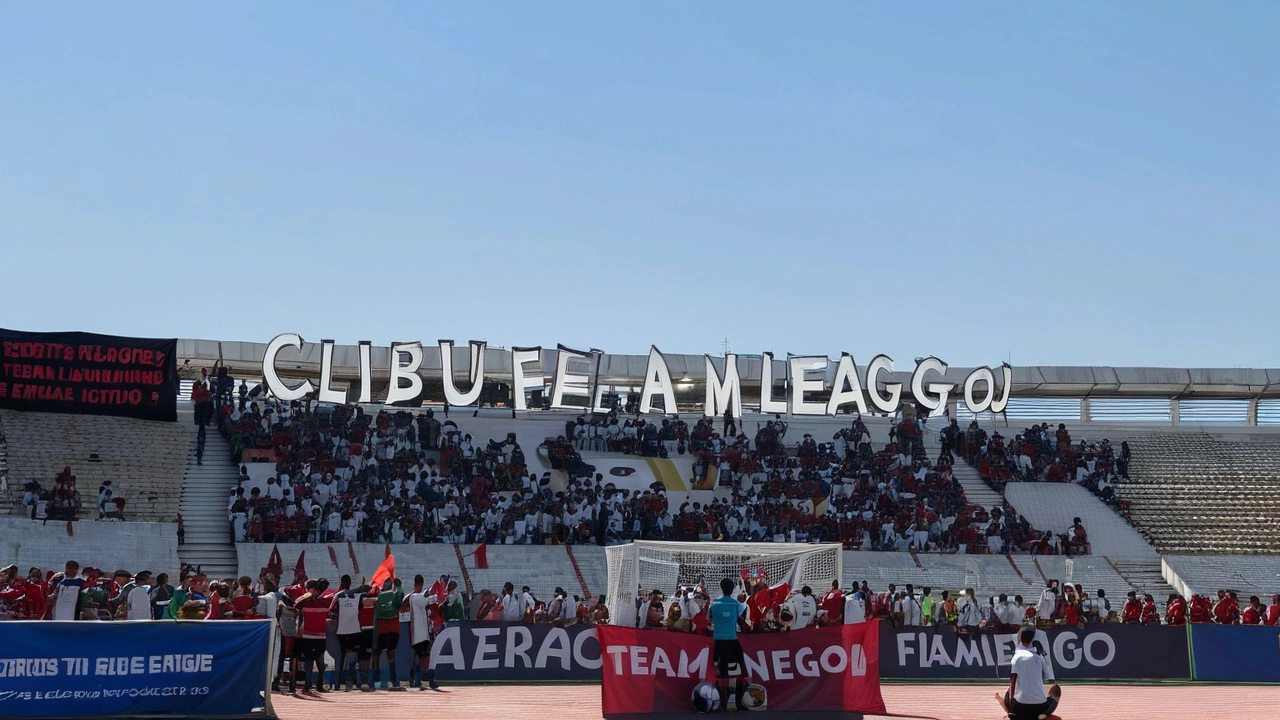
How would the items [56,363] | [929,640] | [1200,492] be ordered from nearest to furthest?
[929,640]
[56,363]
[1200,492]

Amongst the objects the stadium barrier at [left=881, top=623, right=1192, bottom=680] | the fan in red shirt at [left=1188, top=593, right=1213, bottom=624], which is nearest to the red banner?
the stadium barrier at [left=881, top=623, right=1192, bottom=680]

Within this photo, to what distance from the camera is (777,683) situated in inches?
694

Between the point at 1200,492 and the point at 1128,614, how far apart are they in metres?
18.9

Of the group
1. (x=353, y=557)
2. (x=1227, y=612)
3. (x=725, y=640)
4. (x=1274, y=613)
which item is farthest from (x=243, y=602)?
(x=1227, y=612)

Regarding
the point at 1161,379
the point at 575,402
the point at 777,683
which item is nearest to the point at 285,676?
the point at 777,683

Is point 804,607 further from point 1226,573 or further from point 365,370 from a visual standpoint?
point 365,370

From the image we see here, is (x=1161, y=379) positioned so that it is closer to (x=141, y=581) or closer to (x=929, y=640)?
(x=929, y=640)

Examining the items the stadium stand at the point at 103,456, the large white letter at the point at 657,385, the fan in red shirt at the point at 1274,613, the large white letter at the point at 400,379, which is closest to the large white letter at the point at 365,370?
the large white letter at the point at 400,379

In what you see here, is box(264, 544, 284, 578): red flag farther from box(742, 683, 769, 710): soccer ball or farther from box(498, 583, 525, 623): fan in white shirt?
box(742, 683, 769, 710): soccer ball

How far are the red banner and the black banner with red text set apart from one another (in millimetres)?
27740

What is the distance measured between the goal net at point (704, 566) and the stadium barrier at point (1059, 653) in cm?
289

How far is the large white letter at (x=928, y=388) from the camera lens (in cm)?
5097

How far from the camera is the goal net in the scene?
65.1 ft

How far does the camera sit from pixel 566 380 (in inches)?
1865
